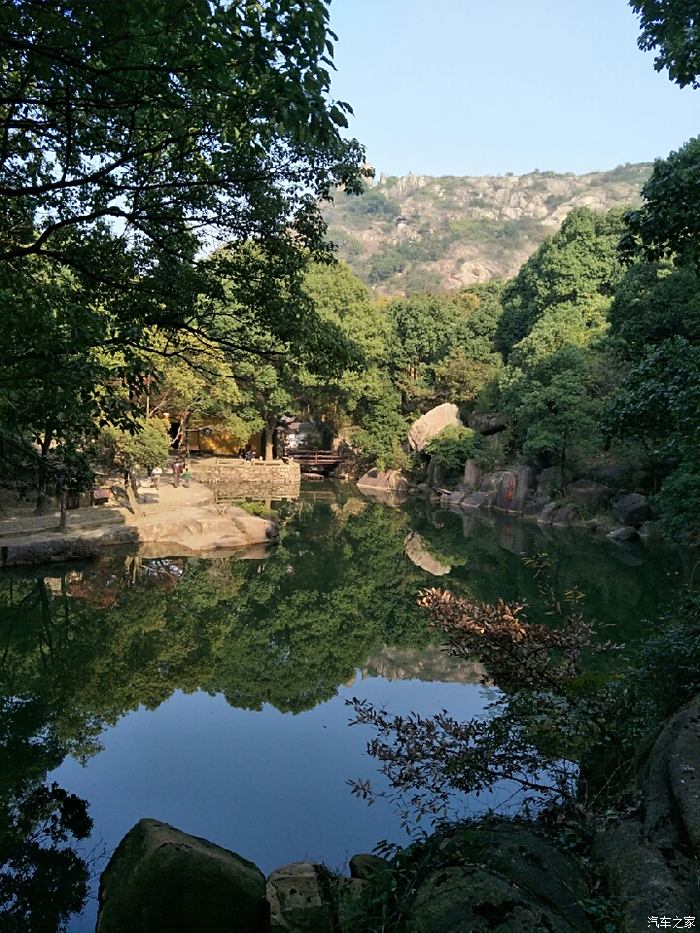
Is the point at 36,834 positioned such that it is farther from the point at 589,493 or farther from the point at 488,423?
the point at 488,423

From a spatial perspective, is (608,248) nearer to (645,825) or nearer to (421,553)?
(421,553)

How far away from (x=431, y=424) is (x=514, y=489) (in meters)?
7.37

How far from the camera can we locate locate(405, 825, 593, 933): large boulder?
10.2ft

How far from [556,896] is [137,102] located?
4929 millimetres

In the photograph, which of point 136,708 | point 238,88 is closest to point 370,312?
point 136,708

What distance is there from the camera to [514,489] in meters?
29.5

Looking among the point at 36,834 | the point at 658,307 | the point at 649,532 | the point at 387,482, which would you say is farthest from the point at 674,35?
the point at 387,482

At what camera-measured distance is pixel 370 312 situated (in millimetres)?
38156

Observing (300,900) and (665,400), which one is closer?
(300,900)

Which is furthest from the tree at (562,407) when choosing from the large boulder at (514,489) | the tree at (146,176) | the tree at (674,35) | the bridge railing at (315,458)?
the tree at (146,176)

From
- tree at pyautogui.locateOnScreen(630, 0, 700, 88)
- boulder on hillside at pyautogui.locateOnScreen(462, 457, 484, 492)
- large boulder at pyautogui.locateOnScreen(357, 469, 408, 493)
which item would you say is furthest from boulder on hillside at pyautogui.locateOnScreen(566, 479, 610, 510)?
tree at pyautogui.locateOnScreen(630, 0, 700, 88)

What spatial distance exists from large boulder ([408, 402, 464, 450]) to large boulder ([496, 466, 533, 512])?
218 inches
